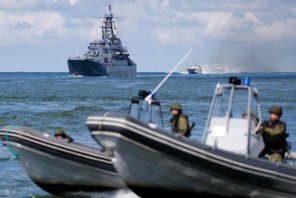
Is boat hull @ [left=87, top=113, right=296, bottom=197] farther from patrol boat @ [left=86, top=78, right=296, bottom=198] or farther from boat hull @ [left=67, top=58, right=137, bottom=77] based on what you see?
boat hull @ [left=67, top=58, right=137, bottom=77]

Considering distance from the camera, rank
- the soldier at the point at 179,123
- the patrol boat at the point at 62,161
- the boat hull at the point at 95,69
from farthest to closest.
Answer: the boat hull at the point at 95,69 < the patrol boat at the point at 62,161 < the soldier at the point at 179,123

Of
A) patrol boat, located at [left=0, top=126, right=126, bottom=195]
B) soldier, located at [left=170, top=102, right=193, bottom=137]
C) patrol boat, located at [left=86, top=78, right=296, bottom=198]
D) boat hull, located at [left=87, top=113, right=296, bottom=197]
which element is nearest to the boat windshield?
soldier, located at [left=170, top=102, right=193, bottom=137]

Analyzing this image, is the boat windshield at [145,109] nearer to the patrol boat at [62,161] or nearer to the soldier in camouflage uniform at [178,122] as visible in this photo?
the soldier in camouflage uniform at [178,122]

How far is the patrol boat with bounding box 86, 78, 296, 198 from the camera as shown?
15844 millimetres

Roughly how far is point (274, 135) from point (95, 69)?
13041cm

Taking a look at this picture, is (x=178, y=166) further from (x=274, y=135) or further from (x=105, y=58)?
(x=105, y=58)

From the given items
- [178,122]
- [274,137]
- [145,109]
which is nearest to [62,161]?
[145,109]

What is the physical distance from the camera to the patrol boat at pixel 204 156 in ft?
52.0

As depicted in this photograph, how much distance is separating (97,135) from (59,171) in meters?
3.11

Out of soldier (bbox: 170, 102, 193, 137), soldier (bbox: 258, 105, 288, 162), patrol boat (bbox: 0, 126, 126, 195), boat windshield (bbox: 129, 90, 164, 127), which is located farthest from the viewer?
boat windshield (bbox: 129, 90, 164, 127)

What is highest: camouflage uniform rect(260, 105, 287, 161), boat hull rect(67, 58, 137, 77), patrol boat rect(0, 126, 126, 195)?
camouflage uniform rect(260, 105, 287, 161)

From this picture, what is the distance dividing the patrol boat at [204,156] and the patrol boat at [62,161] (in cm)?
156

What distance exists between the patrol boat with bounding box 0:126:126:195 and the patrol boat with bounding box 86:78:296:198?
1.56 meters

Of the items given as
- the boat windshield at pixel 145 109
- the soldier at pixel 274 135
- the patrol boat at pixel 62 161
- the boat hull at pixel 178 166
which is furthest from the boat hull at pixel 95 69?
the boat hull at pixel 178 166
